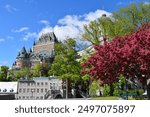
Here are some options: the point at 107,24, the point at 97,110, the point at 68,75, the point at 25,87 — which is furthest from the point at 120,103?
the point at 25,87

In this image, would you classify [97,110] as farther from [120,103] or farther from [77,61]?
[77,61]

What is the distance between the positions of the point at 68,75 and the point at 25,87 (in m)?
51.7

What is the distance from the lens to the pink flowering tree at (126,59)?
73.6 feet

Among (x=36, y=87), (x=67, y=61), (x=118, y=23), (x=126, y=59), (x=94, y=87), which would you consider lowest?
(x=94, y=87)

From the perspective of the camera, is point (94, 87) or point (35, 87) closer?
point (94, 87)

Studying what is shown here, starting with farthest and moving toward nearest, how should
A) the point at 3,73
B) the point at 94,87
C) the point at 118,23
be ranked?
the point at 3,73, the point at 94,87, the point at 118,23

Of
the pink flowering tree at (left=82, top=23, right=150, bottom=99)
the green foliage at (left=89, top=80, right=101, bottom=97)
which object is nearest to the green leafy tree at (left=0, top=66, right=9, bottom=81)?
the green foliage at (left=89, top=80, right=101, bottom=97)

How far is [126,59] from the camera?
22.7m

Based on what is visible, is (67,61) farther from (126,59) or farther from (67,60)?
(126,59)

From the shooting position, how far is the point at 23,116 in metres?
5.43

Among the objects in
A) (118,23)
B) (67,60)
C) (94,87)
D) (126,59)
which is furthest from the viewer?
(67,60)

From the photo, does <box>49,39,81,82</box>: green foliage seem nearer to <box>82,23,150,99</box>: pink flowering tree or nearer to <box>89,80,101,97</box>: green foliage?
<box>89,80,101,97</box>: green foliage

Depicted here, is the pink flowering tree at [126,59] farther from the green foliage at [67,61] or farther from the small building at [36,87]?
the small building at [36,87]

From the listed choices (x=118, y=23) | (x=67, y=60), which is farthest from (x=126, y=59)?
(x=67, y=60)
